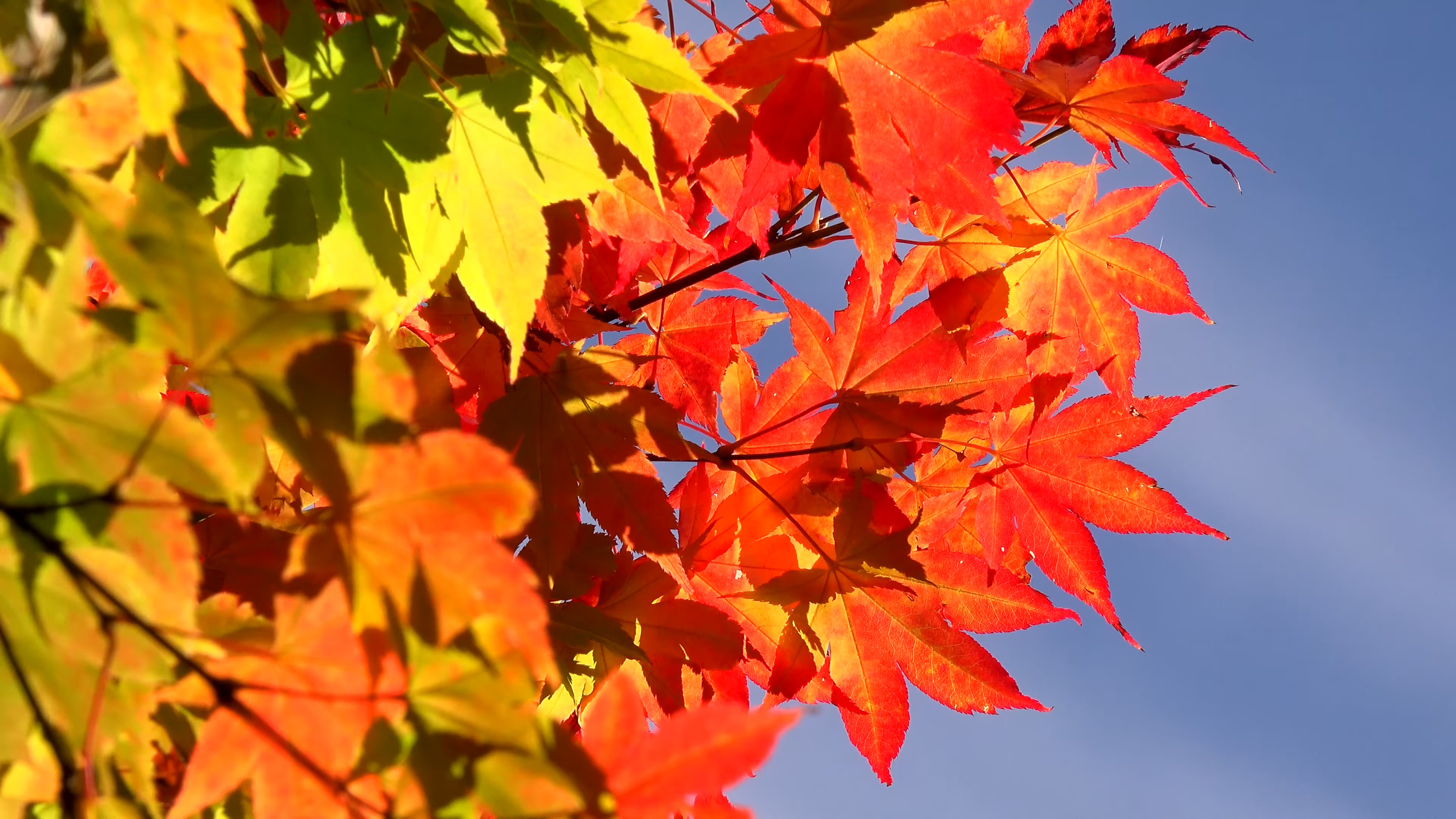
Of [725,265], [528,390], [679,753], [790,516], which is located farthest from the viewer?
[725,265]

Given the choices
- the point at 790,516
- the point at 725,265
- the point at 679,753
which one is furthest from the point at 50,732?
the point at 725,265

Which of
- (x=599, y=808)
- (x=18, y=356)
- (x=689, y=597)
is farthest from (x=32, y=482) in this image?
(x=689, y=597)

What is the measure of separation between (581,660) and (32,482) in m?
1.03

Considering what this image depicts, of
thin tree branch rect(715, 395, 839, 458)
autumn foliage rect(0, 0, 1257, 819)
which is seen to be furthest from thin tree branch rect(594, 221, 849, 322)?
thin tree branch rect(715, 395, 839, 458)

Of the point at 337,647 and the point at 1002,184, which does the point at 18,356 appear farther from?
the point at 1002,184

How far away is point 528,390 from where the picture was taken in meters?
1.22

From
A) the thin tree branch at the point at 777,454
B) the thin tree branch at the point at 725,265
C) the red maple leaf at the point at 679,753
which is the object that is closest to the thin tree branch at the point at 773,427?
the thin tree branch at the point at 777,454

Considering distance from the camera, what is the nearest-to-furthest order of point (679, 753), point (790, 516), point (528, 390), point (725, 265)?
point (679, 753) < point (528, 390) < point (790, 516) < point (725, 265)

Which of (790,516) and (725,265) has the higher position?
(725,265)

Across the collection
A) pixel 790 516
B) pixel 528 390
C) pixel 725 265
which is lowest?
pixel 790 516

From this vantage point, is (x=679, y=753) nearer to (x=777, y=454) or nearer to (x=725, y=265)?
(x=777, y=454)

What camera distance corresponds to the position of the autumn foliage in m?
0.49

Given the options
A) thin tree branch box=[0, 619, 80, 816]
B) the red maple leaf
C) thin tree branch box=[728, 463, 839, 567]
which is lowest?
thin tree branch box=[728, 463, 839, 567]

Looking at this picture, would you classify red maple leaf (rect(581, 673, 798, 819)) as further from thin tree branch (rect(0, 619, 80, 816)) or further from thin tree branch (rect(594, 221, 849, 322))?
thin tree branch (rect(594, 221, 849, 322))
